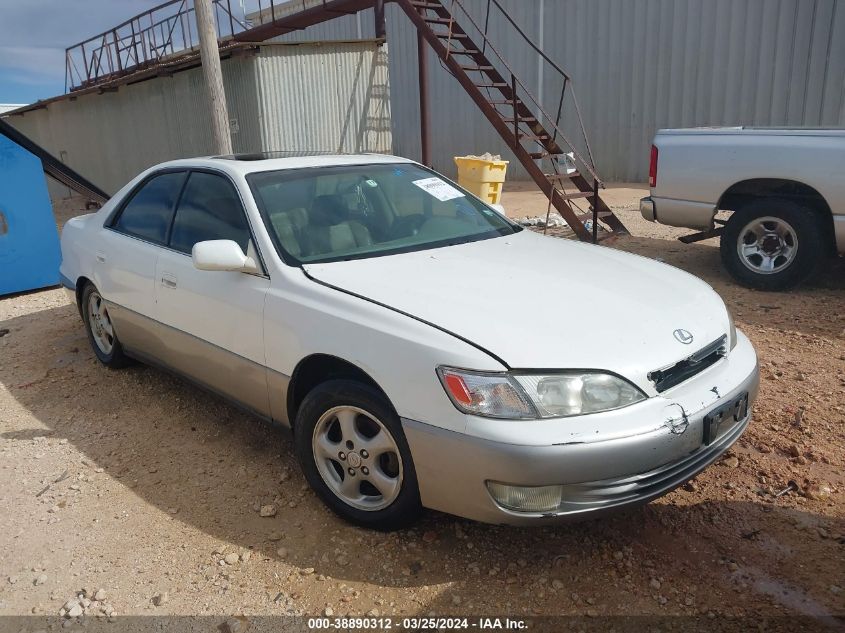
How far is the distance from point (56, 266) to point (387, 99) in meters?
9.40

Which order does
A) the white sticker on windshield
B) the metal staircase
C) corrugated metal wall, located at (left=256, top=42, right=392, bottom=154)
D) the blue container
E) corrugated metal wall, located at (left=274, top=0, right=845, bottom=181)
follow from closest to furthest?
1. the white sticker on windshield
2. the blue container
3. the metal staircase
4. corrugated metal wall, located at (left=274, top=0, right=845, bottom=181)
5. corrugated metal wall, located at (left=256, top=42, right=392, bottom=154)

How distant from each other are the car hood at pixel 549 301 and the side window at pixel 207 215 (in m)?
0.62

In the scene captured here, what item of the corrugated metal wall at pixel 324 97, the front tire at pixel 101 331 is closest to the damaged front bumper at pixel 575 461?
the front tire at pixel 101 331

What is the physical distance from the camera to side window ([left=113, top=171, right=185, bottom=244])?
3.97 meters

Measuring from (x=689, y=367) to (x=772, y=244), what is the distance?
13.7 feet

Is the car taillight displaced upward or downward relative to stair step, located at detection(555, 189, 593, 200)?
upward

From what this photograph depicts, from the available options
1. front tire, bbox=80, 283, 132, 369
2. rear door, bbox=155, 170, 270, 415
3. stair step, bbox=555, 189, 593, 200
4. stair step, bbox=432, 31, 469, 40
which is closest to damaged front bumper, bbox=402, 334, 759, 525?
rear door, bbox=155, 170, 270, 415

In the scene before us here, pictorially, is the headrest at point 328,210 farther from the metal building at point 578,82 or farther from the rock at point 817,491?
the metal building at point 578,82

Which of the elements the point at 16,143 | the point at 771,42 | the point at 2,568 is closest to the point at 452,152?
the point at 771,42

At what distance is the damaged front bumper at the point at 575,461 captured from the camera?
226 centimetres

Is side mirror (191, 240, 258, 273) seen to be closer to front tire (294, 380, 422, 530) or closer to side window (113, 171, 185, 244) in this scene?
front tire (294, 380, 422, 530)

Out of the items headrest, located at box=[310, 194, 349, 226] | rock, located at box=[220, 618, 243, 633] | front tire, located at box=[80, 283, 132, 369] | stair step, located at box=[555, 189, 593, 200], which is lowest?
rock, located at box=[220, 618, 243, 633]

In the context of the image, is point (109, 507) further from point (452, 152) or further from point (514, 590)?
point (452, 152)

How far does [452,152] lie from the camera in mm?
17797
